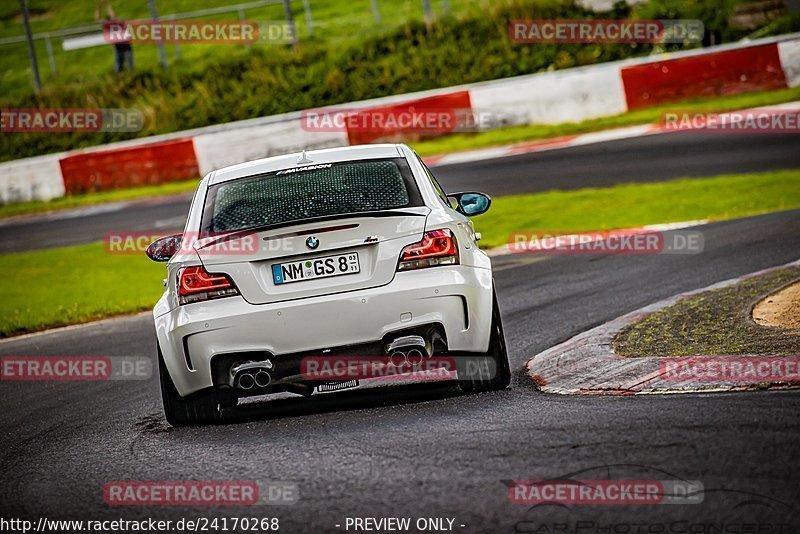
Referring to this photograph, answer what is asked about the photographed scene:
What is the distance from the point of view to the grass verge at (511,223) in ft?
44.8

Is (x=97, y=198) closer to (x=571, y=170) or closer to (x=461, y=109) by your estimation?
(x=461, y=109)

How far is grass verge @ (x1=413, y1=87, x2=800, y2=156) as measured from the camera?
68.6 feet

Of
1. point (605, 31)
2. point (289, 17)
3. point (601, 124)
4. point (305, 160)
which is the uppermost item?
point (305, 160)

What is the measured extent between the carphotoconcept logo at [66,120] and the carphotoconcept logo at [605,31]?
9674 mm

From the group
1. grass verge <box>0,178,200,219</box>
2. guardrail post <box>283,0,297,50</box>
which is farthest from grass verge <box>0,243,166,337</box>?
guardrail post <box>283,0,297,50</box>

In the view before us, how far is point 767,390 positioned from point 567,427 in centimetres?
106

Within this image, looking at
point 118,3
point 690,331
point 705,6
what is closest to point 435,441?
point 690,331

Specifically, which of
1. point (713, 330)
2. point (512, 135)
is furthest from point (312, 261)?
point (512, 135)

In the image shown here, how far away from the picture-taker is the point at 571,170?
60.5ft

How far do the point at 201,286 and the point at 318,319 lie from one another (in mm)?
665

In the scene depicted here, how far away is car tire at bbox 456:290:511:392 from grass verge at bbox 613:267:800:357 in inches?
33.1

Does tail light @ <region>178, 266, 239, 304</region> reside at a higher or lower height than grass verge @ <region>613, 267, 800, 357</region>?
higher

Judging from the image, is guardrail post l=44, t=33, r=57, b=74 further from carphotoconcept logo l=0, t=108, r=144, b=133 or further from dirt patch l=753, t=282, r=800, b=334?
dirt patch l=753, t=282, r=800, b=334

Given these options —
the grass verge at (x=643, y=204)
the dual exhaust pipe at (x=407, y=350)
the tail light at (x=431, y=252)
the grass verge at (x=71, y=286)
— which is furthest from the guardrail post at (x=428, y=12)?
the dual exhaust pipe at (x=407, y=350)
